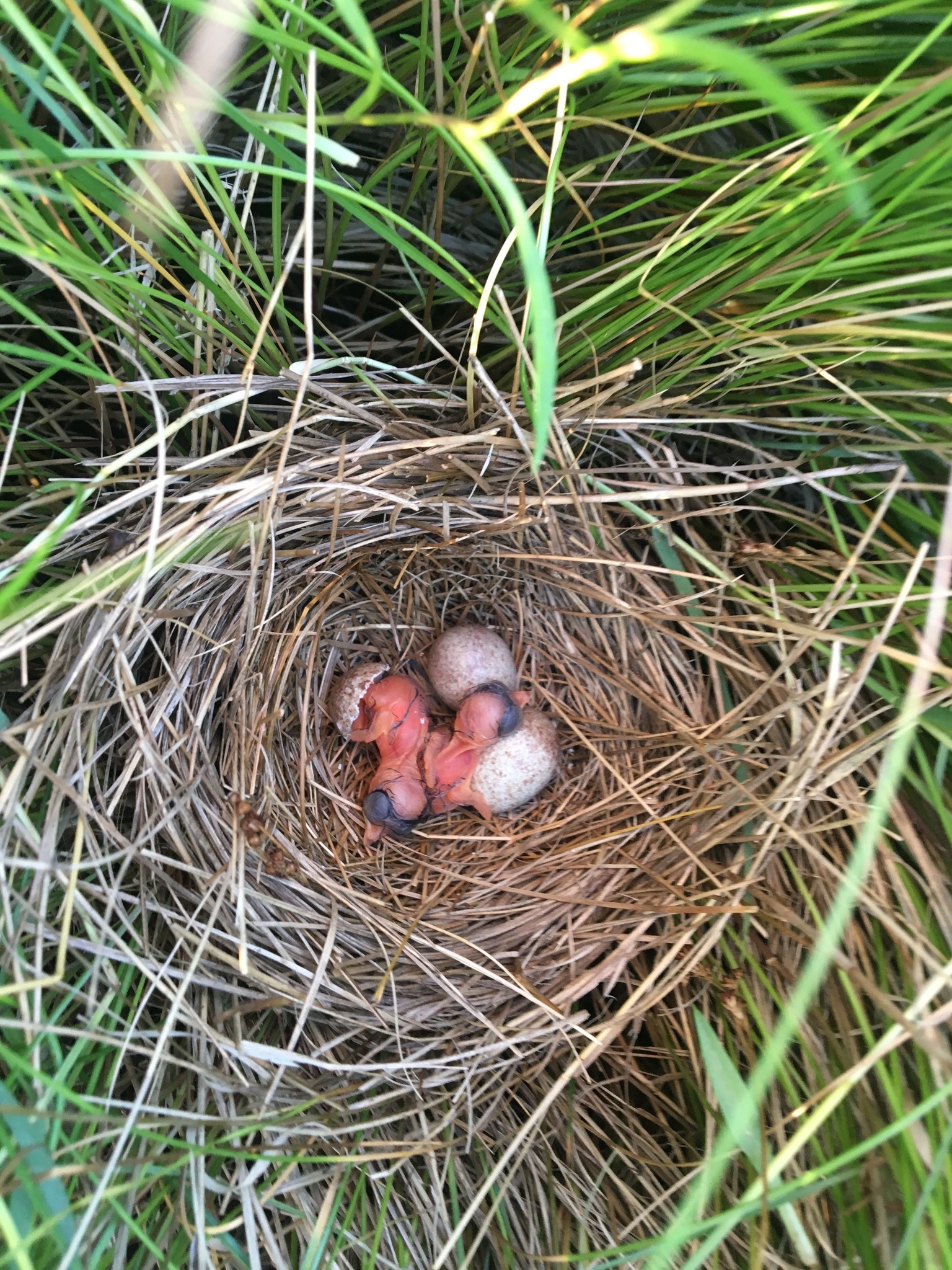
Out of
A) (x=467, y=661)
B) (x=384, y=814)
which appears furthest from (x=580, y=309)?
(x=384, y=814)

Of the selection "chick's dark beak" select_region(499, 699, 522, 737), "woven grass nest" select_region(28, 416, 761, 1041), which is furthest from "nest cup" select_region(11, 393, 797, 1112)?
"chick's dark beak" select_region(499, 699, 522, 737)

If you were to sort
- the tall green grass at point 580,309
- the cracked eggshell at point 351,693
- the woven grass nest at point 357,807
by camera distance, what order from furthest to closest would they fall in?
the cracked eggshell at point 351,693 < the woven grass nest at point 357,807 < the tall green grass at point 580,309

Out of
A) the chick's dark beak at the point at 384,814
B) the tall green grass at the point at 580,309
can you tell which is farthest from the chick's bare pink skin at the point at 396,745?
the tall green grass at the point at 580,309

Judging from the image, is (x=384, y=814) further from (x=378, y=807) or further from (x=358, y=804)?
(x=358, y=804)

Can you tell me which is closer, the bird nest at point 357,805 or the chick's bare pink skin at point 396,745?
the bird nest at point 357,805

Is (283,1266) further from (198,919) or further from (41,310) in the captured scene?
(41,310)

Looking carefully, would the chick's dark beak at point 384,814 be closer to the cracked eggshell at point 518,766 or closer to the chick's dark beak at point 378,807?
the chick's dark beak at point 378,807

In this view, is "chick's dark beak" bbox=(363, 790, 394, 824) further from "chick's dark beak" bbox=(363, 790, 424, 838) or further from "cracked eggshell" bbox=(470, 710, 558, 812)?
"cracked eggshell" bbox=(470, 710, 558, 812)

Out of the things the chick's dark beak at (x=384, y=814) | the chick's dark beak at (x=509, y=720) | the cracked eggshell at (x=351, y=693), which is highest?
the cracked eggshell at (x=351, y=693)
